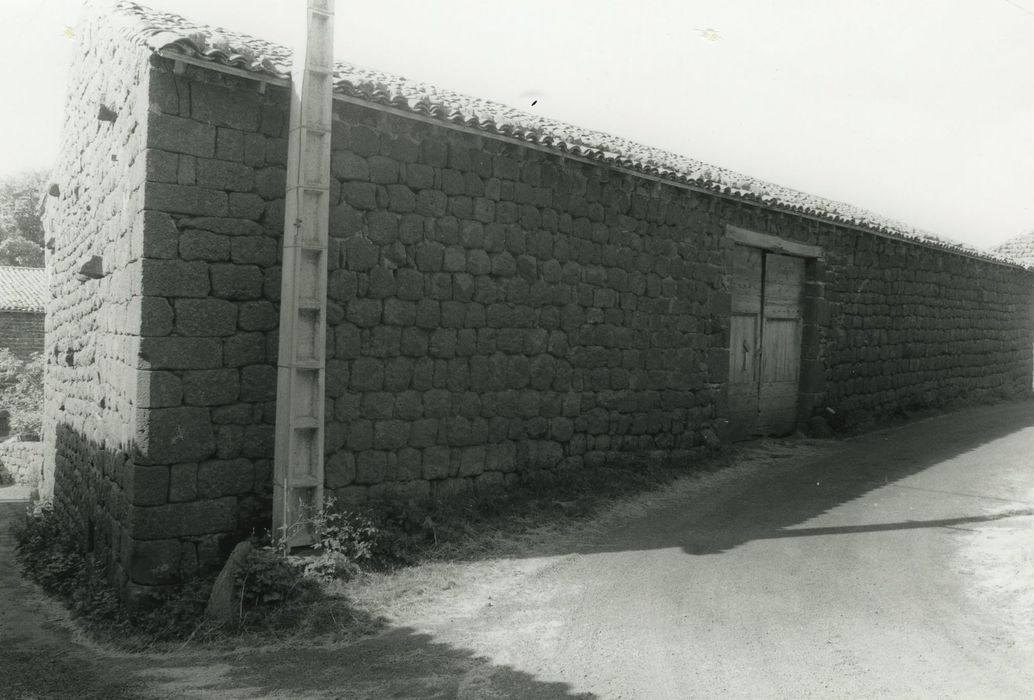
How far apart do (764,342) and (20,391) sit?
1860 cm

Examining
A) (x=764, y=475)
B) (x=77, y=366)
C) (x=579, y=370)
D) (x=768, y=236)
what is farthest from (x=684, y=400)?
(x=77, y=366)

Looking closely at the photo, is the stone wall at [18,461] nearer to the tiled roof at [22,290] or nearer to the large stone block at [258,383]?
the tiled roof at [22,290]

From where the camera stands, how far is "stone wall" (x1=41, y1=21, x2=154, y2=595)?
233 inches

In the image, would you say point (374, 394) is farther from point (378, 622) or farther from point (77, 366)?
point (77, 366)

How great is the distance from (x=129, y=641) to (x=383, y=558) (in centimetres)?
167

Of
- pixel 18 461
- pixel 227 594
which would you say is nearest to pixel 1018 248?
pixel 227 594

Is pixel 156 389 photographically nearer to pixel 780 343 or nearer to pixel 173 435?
pixel 173 435

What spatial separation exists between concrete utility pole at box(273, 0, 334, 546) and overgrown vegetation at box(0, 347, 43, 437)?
15.8 meters

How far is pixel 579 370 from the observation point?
8453 millimetres

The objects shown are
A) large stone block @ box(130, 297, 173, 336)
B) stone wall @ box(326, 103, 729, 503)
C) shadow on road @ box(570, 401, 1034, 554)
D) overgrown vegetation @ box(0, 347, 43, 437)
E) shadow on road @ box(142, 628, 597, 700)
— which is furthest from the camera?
overgrown vegetation @ box(0, 347, 43, 437)

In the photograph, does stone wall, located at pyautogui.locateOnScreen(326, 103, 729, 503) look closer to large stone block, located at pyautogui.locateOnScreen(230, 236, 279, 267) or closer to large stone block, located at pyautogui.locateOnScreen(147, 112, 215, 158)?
large stone block, located at pyautogui.locateOnScreen(230, 236, 279, 267)

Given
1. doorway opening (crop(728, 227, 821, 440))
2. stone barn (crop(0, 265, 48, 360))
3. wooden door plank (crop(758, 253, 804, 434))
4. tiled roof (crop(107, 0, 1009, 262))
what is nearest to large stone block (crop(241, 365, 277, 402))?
tiled roof (crop(107, 0, 1009, 262))

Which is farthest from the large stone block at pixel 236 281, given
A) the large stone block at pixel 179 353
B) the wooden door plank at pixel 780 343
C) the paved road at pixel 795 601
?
the wooden door plank at pixel 780 343

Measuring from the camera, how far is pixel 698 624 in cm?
487
